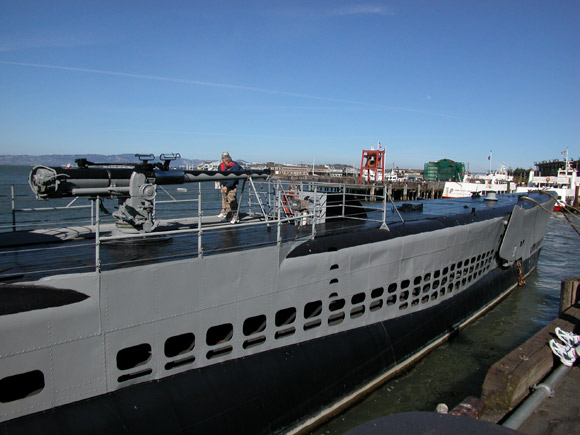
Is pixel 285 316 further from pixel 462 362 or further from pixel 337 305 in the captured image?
pixel 462 362

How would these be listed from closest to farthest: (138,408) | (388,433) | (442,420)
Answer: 1. (388,433)
2. (442,420)
3. (138,408)

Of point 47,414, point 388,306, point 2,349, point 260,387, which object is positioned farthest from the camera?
point 388,306

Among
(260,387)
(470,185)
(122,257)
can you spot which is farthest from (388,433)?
(470,185)

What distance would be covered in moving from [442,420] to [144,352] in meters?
5.89

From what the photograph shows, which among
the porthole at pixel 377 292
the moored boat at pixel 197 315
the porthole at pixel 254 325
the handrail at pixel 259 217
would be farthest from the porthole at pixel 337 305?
the porthole at pixel 254 325

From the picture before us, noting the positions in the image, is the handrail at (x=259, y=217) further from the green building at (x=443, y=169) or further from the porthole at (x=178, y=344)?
the green building at (x=443, y=169)

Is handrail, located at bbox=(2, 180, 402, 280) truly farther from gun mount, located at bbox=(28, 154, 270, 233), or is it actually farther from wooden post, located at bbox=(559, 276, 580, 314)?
wooden post, located at bbox=(559, 276, 580, 314)

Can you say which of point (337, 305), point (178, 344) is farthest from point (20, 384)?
point (337, 305)

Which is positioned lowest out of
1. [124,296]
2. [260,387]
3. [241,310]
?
[260,387]

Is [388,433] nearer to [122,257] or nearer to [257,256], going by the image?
[257,256]

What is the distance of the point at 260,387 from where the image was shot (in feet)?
26.7

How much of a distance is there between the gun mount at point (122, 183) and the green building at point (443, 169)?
391ft

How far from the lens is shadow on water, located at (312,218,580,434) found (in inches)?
413

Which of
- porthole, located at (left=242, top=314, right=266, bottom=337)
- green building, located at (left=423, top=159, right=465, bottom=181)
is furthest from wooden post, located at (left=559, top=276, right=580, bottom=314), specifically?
green building, located at (left=423, top=159, right=465, bottom=181)
